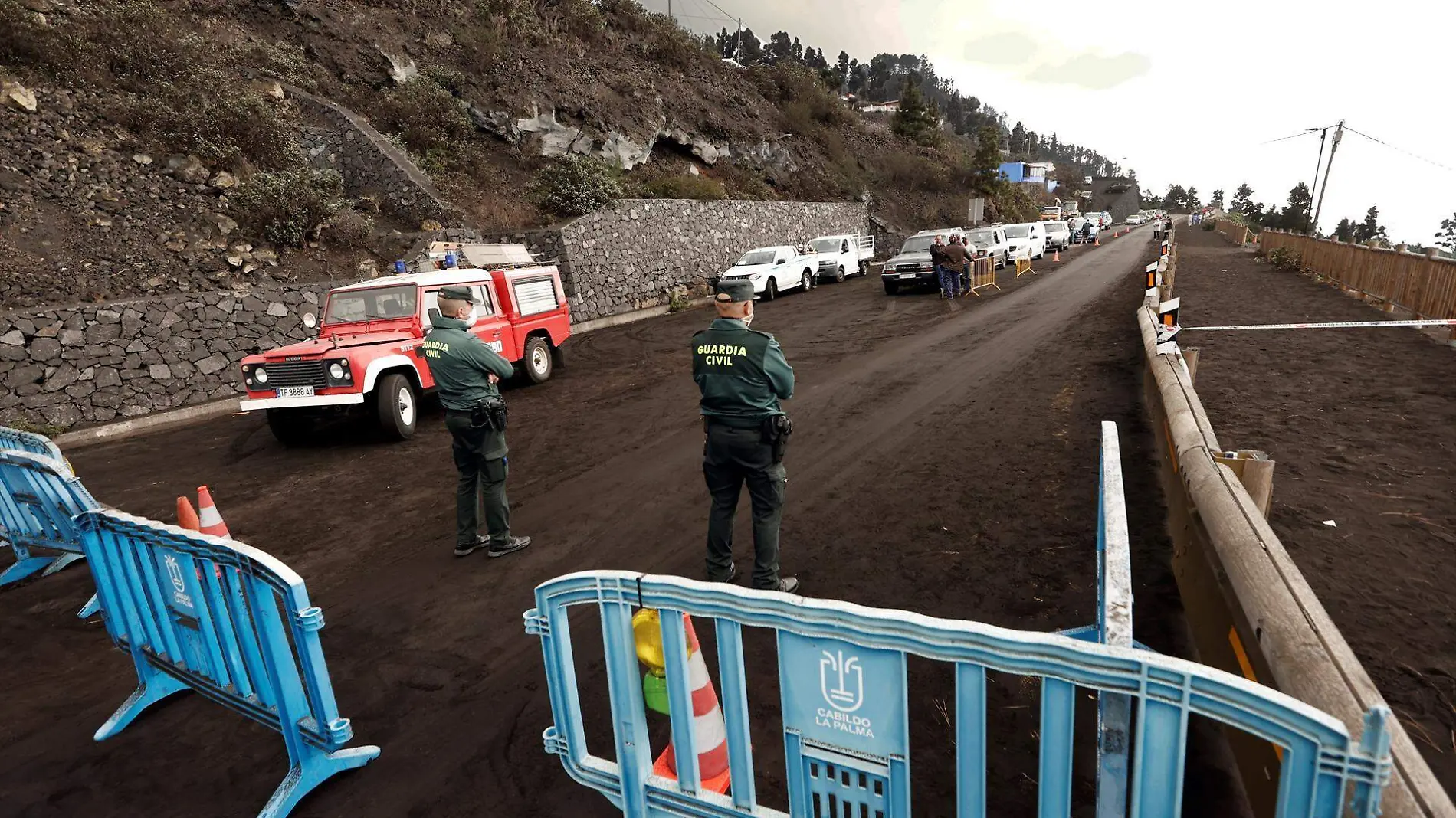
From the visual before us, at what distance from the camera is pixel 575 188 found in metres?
19.2

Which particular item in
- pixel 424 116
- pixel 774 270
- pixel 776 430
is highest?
pixel 424 116

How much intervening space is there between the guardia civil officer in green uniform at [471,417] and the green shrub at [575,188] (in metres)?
14.8

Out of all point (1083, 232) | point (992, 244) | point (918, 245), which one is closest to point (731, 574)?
point (918, 245)

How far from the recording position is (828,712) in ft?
6.50

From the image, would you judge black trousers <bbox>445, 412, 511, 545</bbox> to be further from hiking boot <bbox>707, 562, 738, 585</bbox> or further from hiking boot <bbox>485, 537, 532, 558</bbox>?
hiking boot <bbox>707, 562, 738, 585</bbox>

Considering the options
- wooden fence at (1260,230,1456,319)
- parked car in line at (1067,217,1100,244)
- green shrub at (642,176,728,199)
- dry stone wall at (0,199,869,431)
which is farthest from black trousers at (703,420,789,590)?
parked car in line at (1067,217,1100,244)

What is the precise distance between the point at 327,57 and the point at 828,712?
2602cm

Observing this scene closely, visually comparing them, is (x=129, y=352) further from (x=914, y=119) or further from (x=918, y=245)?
(x=914, y=119)

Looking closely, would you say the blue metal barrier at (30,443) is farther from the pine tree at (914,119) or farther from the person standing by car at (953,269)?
the pine tree at (914,119)

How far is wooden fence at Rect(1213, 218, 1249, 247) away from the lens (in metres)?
39.6

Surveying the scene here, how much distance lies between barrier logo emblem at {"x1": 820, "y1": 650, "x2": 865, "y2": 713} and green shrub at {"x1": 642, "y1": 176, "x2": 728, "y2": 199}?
2177 cm

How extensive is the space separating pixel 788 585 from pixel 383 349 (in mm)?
6226

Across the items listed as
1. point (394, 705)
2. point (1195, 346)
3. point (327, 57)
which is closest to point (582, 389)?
point (394, 705)

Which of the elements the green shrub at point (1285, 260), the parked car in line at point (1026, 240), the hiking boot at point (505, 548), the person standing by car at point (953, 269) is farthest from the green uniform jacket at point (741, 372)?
the green shrub at point (1285, 260)
